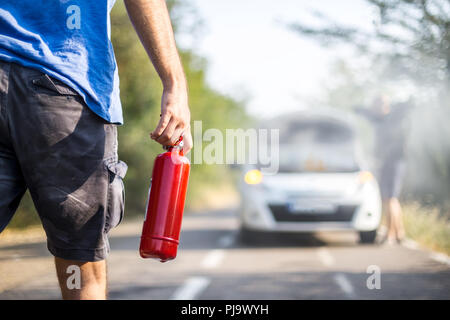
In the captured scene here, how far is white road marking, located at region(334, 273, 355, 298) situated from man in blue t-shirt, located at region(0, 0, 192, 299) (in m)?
3.21

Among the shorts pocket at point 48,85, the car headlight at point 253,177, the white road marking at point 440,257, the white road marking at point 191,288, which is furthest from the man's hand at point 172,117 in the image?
the car headlight at point 253,177

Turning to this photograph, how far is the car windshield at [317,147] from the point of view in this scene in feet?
30.0

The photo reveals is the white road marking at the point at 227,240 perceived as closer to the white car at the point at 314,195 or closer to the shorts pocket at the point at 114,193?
the white car at the point at 314,195

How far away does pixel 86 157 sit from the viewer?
1942 millimetres

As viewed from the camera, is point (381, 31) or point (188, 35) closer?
point (381, 31)

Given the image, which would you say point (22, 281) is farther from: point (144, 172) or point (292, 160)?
point (144, 172)

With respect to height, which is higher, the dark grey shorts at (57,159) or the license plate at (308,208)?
the dark grey shorts at (57,159)

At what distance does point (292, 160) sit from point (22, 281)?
193 inches

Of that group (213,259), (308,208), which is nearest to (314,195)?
(308,208)

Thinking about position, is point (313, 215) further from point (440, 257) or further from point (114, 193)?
point (114, 193)

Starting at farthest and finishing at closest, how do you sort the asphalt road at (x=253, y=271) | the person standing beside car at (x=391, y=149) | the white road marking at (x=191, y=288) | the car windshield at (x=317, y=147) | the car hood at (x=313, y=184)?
the car windshield at (x=317, y=147), the person standing beside car at (x=391, y=149), the car hood at (x=313, y=184), the asphalt road at (x=253, y=271), the white road marking at (x=191, y=288)

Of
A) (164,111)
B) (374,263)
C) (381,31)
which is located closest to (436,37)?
(381,31)

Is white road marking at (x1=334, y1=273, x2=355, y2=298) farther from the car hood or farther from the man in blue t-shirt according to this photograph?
the man in blue t-shirt

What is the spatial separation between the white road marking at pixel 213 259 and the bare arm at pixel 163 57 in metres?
4.65
